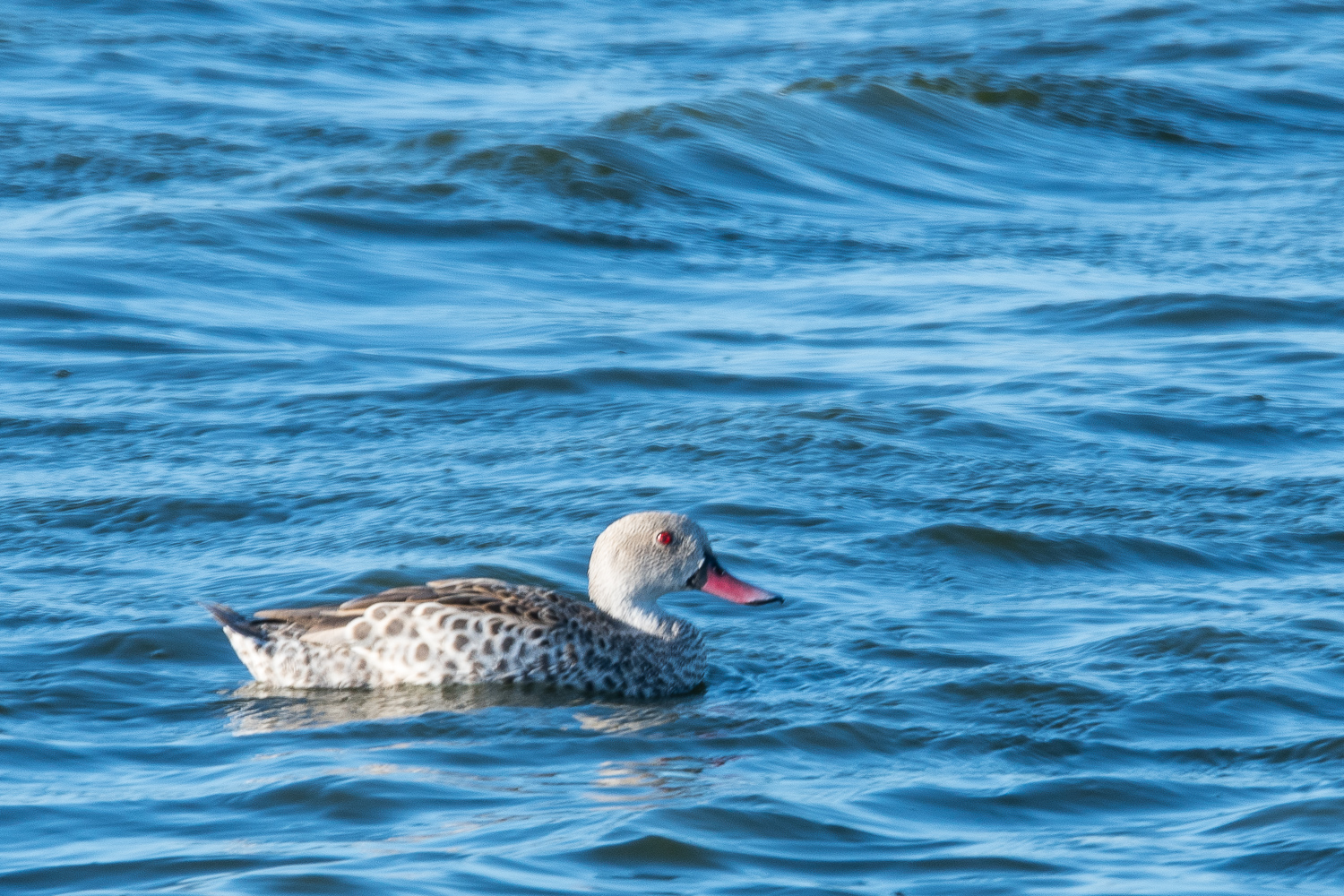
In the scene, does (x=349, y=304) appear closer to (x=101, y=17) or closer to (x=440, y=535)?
(x=440, y=535)

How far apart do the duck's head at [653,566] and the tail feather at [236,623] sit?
4.40 ft

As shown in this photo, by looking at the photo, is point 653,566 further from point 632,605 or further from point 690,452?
point 690,452

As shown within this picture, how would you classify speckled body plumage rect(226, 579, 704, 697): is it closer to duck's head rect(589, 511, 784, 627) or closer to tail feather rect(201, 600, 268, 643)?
tail feather rect(201, 600, 268, 643)

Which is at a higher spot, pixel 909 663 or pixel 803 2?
pixel 803 2

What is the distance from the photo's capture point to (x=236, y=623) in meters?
7.39

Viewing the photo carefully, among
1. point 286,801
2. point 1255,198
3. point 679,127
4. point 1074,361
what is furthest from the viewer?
point 679,127

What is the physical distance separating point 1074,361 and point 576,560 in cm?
455

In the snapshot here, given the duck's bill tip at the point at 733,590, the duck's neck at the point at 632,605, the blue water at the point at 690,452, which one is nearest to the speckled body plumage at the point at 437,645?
the blue water at the point at 690,452

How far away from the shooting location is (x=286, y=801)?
6230mm

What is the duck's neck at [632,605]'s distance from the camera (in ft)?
26.3

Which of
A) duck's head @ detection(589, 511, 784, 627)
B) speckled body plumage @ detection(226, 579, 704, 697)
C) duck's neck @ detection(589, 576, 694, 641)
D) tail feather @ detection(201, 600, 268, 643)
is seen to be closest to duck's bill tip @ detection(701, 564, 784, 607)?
duck's head @ detection(589, 511, 784, 627)

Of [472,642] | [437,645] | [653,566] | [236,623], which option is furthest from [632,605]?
[236,623]

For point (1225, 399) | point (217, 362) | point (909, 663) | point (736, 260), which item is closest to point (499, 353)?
point (217, 362)

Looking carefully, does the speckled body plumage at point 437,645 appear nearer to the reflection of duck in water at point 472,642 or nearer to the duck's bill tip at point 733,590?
the reflection of duck in water at point 472,642
